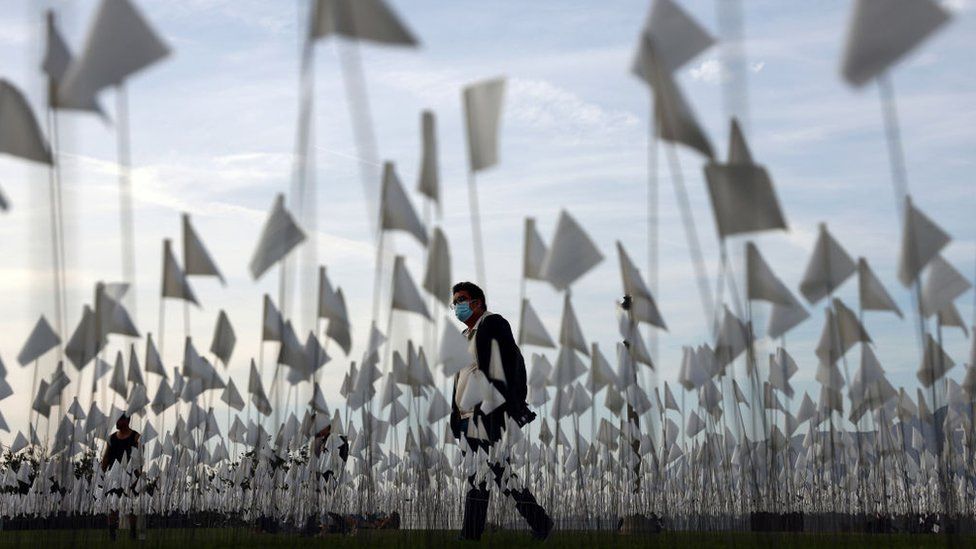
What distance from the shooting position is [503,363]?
19.3 ft

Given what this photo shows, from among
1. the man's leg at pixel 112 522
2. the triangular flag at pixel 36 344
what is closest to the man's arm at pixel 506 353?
the triangular flag at pixel 36 344

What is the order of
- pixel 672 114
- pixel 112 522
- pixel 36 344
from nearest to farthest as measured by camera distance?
1. pixel 672 114
2. pixel 36 344
3. pixel 112 522

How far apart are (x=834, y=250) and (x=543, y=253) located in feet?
5.15

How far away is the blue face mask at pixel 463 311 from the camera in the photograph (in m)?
6.19

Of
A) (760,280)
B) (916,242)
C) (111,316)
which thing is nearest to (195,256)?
(111,316)

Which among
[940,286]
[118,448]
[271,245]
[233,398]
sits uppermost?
[271,245]

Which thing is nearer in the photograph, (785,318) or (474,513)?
(474,513)

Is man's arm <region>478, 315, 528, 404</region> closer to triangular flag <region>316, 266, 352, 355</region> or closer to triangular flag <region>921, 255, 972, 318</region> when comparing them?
triangular flag <region>316, 266, 352, 355</region>

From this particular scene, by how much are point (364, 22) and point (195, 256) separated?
2.29m

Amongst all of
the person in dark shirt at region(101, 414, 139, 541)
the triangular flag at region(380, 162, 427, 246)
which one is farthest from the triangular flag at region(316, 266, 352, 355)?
the person in dark shirt at region(101, 414, 139, 541)

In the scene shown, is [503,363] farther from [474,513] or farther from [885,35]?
[885,35]

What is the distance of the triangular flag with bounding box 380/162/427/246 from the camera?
5160mm

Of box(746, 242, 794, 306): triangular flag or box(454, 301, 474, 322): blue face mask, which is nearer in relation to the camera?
box(746, 242, 794, 306): triangular flag

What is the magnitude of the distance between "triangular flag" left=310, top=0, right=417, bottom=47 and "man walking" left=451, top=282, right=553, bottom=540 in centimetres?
217
